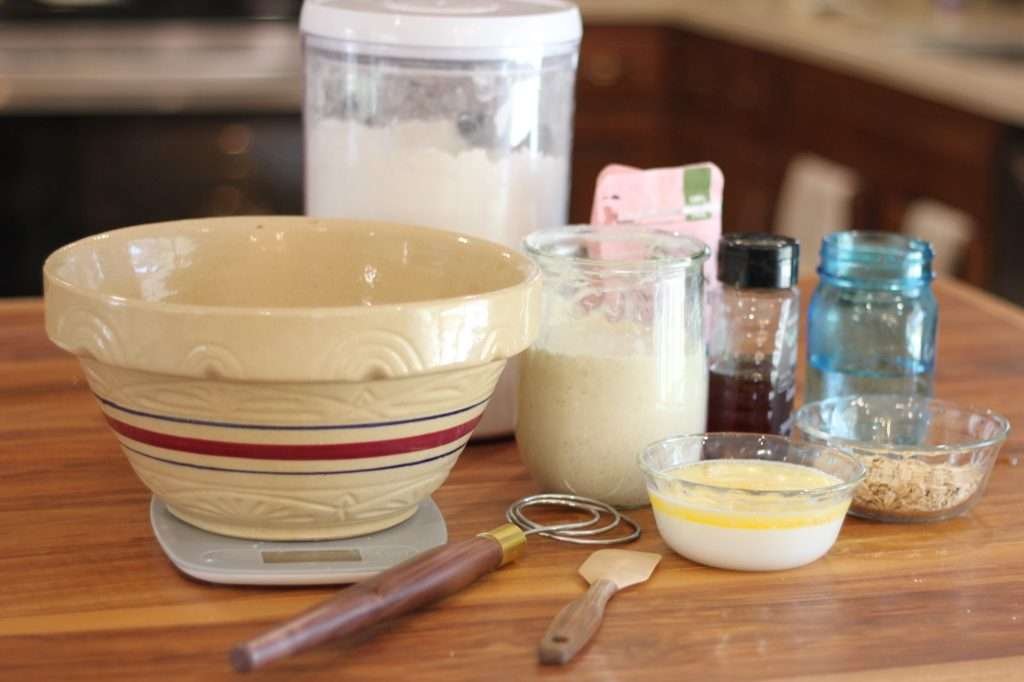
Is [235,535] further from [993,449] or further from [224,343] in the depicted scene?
[993,449]

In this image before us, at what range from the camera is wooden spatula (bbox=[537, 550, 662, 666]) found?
668 millimetres

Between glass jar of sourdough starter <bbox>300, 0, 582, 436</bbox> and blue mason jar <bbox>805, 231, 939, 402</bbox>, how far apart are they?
20 cm

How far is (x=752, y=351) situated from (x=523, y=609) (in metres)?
0.28

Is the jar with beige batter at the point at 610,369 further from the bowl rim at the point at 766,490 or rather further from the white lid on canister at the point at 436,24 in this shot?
the white lid on canister at the point at 436,24

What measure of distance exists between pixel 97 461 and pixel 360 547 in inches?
9.4

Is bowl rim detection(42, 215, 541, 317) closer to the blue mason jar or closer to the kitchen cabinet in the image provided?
the blue mason jar

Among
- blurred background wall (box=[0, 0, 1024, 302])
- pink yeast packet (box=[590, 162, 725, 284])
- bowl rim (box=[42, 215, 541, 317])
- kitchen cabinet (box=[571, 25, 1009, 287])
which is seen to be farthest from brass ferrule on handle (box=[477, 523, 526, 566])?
blurred background wall (box=[0, 0, 1024, 302])

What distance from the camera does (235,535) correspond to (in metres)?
0.77

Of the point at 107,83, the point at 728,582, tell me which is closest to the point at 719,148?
the point at 107,83

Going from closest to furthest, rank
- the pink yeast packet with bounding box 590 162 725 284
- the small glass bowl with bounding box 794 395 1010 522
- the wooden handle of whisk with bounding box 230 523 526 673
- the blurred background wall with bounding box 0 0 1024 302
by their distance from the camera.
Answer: the wooden handle of whisk with bounding box 230 523 526 673 < the small glass bowl with bounding box 794 395 1010 522 < the pink yeast packet with bounding box 590 162 725 284 < the blurred background wall with bounding box 0 0 1024 302

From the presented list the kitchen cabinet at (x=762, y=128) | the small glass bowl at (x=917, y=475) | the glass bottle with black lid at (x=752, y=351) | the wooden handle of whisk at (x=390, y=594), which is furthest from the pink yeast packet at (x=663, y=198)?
the kitchen cabinet at (x=762, y=128)

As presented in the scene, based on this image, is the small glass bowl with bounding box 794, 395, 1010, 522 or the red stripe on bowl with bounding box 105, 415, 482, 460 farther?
the small glass bowl with bounding box 794, 395, 1010, 522

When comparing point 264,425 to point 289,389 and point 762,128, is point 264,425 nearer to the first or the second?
point 289,389

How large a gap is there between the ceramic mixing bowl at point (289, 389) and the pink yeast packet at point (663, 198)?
0.45 ft
